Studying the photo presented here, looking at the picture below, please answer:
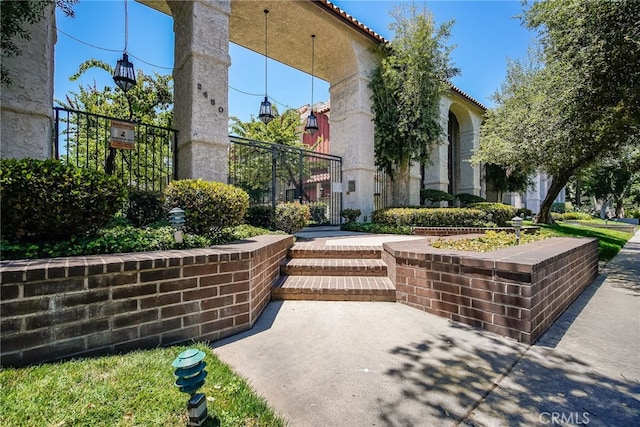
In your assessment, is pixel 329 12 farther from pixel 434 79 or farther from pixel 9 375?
pixel 9 375

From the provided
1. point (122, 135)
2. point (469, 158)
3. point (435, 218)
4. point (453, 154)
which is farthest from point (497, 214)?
point (122, 135)

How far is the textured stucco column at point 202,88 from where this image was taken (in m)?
5.82

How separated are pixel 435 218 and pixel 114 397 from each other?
27.0 feet

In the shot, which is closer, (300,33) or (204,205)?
(204,205)

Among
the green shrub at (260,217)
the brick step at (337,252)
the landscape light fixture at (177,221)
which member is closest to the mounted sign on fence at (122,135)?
the green shrub at (260,217)

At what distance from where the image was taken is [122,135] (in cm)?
541

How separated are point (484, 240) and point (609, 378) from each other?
7.56ft

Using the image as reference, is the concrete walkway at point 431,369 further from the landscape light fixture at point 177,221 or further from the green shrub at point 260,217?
the green shrub at point 260,217

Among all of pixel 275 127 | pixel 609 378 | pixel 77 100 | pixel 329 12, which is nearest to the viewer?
pixel 609 378

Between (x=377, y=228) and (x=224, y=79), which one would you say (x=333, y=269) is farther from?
(x=224, y=79)

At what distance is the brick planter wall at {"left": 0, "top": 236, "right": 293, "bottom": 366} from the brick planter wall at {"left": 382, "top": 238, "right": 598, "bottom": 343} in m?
Answer: 1.84

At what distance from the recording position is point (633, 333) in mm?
2678

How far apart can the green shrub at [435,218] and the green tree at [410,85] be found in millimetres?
2444

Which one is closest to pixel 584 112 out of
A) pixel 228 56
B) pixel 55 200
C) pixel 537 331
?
pixel 537 331
